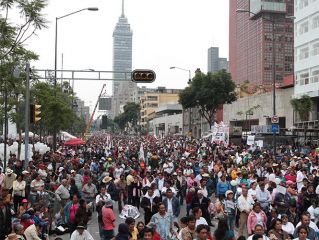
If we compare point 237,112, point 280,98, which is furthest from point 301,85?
point 237,112

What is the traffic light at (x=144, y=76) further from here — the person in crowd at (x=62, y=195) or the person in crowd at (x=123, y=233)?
the person in crowd at (x=123, y=233)

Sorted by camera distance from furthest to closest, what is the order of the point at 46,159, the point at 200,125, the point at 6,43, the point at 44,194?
the point at 200,125, the point at 46,159, the point at 6,43, the point at 44,194

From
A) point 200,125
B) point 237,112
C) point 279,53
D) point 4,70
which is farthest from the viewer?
point 279,53

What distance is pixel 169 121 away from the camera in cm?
12362

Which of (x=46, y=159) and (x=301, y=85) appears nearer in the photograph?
(x=46, y=159)

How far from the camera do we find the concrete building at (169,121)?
4486 inches

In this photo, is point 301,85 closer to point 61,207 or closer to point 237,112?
point 237,112

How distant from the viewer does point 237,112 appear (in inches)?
2729

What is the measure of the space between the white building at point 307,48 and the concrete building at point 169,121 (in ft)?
188

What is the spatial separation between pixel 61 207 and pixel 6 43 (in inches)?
187

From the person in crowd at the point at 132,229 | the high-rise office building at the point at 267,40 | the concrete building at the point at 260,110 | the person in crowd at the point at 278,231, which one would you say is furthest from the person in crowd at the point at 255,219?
the high-rise office building at the point at 267,40

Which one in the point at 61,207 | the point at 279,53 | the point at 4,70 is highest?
the point at 279,53

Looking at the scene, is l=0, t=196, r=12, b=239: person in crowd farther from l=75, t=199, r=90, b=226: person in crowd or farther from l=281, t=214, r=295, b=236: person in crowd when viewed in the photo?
l=281, t=214, r=295, b=236: person in crowd

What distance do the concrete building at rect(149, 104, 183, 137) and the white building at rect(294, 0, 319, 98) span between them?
188 feet
